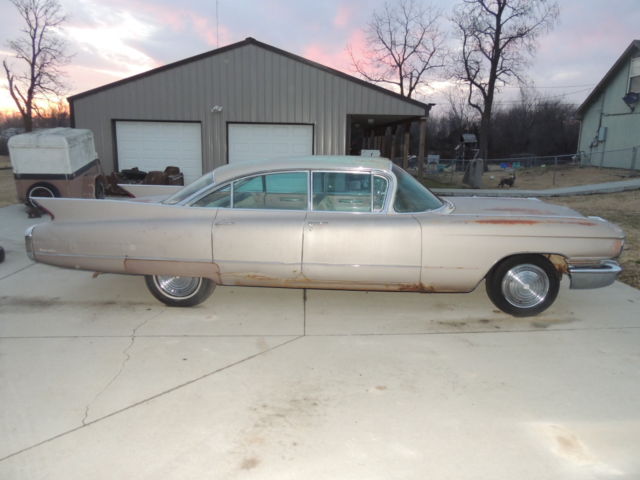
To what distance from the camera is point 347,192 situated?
14.7 feet

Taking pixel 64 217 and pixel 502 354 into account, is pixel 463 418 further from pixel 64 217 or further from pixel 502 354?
pixel 64 217

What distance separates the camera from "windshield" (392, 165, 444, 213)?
442 cm

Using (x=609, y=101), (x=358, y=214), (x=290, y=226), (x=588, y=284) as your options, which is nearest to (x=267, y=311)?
(x=290, y=226)

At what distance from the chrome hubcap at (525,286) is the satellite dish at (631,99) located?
2349cm

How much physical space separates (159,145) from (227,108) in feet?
8.17

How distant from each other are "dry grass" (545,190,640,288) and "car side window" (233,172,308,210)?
14.0ft

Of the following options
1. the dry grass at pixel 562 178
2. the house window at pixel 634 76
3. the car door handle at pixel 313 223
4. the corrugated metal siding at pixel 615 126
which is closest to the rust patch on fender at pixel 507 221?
the car door handle at pixel 313 223

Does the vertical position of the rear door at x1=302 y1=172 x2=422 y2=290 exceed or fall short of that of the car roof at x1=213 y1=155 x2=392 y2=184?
it falls short

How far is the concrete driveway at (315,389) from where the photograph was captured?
2.52 m

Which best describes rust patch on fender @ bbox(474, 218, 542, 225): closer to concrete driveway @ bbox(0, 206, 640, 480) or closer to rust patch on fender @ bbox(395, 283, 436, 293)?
rust patch on fender @ bbox(395, 283, 436, 293)

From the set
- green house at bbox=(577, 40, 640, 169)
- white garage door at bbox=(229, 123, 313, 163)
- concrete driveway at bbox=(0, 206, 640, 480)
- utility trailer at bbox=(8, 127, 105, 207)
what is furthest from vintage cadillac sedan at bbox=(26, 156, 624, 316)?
green house at bbox=(577, 40, 640, 169)

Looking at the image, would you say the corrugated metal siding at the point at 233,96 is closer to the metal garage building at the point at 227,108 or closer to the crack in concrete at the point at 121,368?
the metal garage building at the point at 227,108

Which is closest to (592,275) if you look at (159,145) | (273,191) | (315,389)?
(315,389)

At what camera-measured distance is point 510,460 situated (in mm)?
2523
